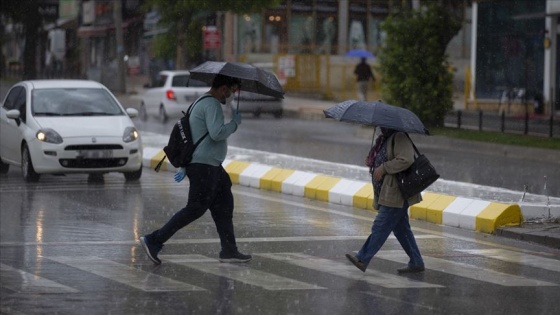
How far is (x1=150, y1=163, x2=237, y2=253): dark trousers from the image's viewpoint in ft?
Result: 36.5

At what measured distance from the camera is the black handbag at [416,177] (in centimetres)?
1066

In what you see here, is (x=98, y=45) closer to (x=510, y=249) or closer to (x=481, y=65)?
(x=481, y=65)

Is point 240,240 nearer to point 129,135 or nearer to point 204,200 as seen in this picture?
point 204,200

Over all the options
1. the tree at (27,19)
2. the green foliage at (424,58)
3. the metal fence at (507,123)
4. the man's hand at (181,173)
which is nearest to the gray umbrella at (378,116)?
the man's hand at (181,173)

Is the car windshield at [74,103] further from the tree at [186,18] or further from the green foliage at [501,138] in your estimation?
the tree at [186,18]

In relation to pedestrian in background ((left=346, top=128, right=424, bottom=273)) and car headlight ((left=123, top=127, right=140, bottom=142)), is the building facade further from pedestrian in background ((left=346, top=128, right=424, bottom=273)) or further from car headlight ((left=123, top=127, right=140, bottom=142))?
pedestrian in background ((left=346, top=128, right=424, bottom=273))

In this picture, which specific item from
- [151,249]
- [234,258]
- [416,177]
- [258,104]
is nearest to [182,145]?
[151,249]

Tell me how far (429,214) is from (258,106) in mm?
24796

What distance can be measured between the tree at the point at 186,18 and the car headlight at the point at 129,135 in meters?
25.8

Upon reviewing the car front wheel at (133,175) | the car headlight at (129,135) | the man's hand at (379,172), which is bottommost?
the car front wheel at (133,175)

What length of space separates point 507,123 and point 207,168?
24.2 m

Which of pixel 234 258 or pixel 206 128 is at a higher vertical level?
pixel 206 128

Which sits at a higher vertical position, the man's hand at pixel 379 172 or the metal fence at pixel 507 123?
the man's hand at pixel 379 172

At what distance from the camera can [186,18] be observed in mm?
47969
